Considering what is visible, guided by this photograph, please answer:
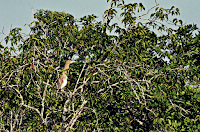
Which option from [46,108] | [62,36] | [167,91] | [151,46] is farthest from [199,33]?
[46,108]

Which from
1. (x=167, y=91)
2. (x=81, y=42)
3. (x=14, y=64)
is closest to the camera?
(x=14, y=64)

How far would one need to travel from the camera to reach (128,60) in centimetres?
562

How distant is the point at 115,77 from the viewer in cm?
550

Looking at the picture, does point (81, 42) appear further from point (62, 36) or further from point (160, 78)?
point (160, 78)

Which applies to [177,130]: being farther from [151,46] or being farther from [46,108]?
[46,108]

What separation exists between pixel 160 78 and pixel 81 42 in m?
2.27

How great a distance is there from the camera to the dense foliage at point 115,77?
5.78m

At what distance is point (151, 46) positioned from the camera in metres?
6.98

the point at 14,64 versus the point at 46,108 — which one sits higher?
the point at 14,64

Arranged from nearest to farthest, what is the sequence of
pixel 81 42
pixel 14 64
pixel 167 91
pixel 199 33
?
1. pixel 14 64
2. pixel 167 91
3. pixel 81 42
4. pixel 199 33

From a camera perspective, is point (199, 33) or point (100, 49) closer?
point (100, 49)

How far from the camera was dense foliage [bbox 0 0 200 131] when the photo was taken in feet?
19.0

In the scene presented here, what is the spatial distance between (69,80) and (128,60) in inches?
93.3

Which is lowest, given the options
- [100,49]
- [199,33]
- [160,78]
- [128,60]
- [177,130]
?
[177,130]
